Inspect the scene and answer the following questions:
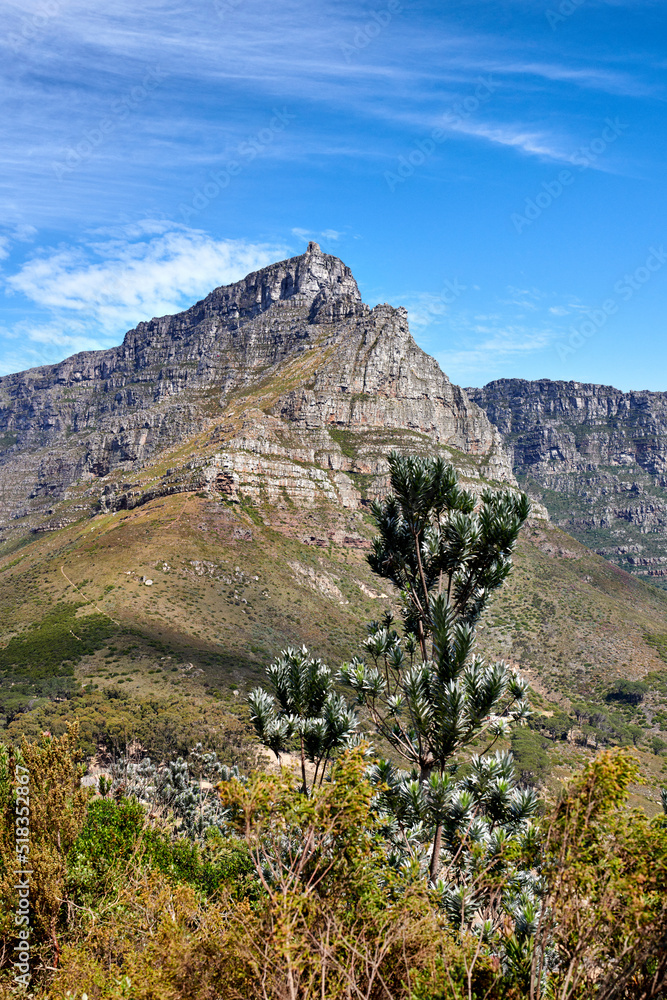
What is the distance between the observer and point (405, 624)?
1016 centimetres

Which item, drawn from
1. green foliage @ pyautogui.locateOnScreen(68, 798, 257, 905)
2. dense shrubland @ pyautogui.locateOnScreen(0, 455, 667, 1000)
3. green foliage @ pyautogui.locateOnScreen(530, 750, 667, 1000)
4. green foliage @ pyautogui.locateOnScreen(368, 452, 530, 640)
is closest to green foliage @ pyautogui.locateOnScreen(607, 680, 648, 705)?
green foliage @ pyautogui.locateOnScreen(68, 798, 257, 905)

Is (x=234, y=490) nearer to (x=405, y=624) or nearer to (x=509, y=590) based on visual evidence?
(x=509, y=590)

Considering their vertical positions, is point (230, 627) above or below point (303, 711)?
below

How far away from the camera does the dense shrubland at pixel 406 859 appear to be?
5.34 metres

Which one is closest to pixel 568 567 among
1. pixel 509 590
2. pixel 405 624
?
pixel 509 590

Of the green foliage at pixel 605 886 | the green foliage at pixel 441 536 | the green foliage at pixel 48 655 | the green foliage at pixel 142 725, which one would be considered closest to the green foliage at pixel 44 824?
the green foliage at pixel 441 536

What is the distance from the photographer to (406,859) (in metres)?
7.75

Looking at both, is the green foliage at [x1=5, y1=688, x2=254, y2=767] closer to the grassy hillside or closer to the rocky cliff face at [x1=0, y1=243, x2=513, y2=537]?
the grassy hillside

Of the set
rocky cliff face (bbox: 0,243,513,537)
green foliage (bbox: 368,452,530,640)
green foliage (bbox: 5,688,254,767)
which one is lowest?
green foliage (bbox: 5,688,254,767)

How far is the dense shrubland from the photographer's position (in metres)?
5.34

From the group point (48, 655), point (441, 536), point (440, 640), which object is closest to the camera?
point (440, 640)

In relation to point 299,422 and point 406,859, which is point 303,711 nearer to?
point 406,859

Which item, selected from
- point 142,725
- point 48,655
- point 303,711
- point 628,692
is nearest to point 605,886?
point 303,711

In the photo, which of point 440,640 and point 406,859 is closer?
point 406,859
